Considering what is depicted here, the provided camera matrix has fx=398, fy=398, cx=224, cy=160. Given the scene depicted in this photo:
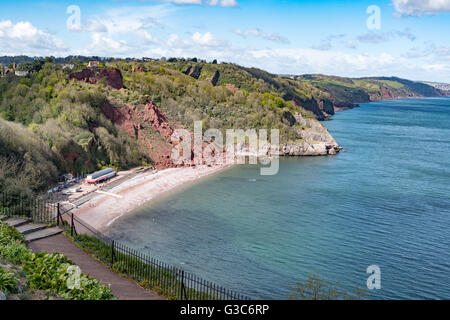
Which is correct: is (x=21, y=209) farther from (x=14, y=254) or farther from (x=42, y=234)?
(x=14, y=254)

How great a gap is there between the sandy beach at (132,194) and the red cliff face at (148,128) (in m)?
3.35

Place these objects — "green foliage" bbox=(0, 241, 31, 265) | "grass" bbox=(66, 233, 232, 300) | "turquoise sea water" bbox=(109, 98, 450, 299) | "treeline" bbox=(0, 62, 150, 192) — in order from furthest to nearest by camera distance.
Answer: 1. "treeline" bbox=(0, 62, 150, 192)
2. "turquoise sea water" bbox=(109, 98, 450, 299)
3. "grass" bbox=(66, 233, 232, 300)
4. "green foliage" bbox=(0, 241, 31, 265)

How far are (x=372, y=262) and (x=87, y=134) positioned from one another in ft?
95.0

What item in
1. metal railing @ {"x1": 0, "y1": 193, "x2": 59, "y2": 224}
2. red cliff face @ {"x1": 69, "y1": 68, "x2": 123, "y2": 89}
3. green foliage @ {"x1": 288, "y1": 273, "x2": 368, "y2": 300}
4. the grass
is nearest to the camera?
the grass

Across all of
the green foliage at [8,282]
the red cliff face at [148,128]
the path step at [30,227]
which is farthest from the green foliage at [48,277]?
the red cliff face at [148,128]

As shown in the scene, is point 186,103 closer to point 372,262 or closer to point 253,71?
point 372,262

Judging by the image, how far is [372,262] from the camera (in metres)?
23.1

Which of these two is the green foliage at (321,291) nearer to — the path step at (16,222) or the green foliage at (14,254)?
the green foliage at (14,254)

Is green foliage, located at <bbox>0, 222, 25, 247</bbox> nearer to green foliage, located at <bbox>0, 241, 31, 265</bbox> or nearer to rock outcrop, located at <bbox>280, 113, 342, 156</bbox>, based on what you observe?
green foliage, located at <bbox>0, 241, 31, 265</bbox>

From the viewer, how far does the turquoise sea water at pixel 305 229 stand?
21188mm

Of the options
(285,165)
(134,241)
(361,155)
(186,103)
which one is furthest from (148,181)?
(361,155)

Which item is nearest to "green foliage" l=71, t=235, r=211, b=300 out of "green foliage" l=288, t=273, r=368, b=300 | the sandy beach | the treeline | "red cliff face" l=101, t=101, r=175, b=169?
"green foliage" l=288, t=273, r=368, b=300

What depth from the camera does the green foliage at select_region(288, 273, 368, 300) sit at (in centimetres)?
1852

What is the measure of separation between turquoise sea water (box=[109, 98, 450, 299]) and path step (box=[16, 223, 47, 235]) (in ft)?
22.4
